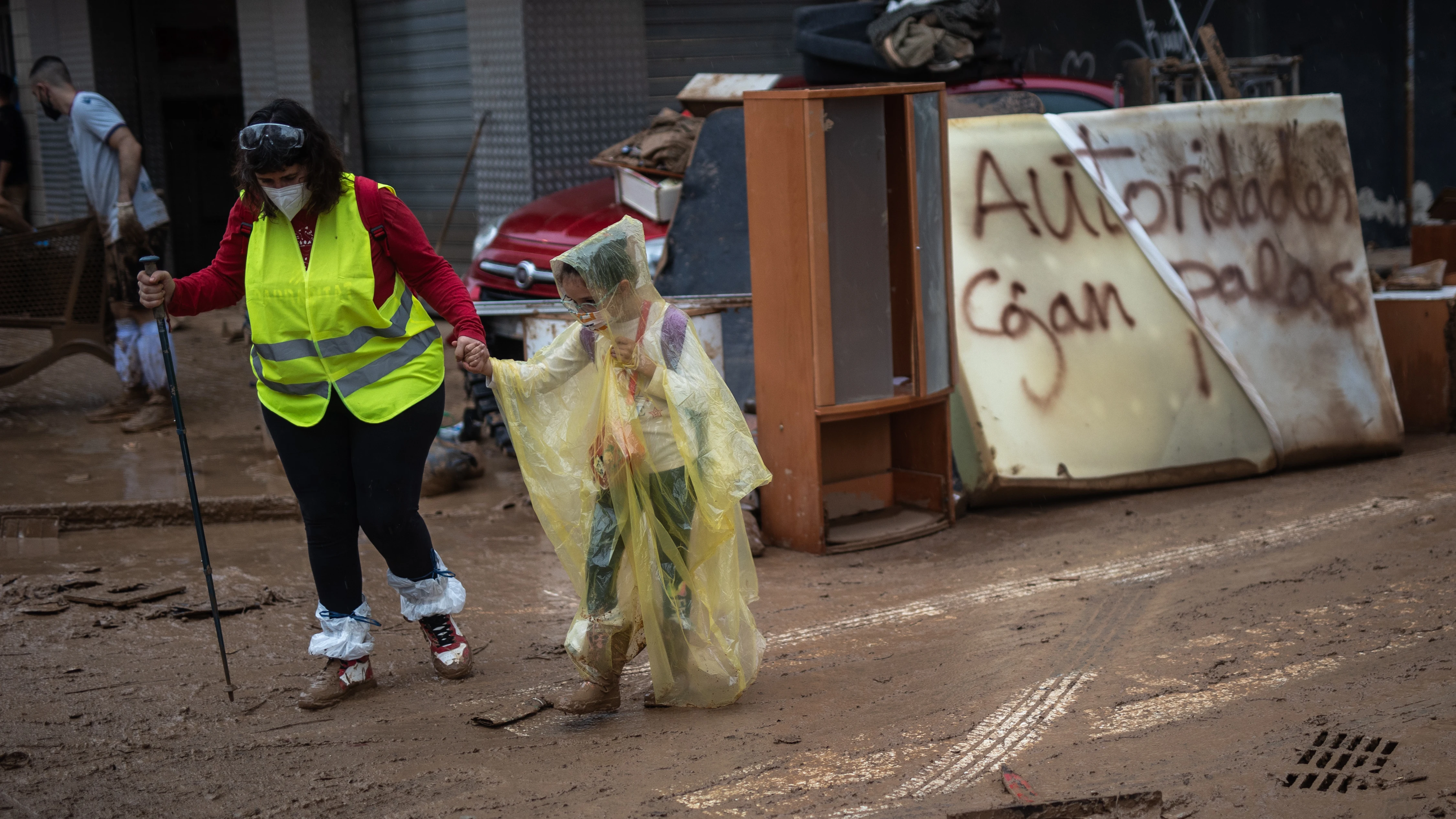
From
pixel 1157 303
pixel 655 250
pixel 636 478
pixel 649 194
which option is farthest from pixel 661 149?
pixel 636 478

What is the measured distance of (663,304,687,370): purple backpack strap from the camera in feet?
12.0

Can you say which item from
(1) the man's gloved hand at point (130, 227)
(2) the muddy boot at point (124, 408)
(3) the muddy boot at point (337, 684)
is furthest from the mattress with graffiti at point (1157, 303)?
(2) the muddy boot at point (124, 408)

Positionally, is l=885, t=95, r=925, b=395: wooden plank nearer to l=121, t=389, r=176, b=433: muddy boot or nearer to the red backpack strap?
the red backpack strap

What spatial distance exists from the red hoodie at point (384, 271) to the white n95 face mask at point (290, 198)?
0.11 ft

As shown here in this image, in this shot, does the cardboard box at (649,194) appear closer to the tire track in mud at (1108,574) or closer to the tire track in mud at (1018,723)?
the tire track in mud at (1108,574)

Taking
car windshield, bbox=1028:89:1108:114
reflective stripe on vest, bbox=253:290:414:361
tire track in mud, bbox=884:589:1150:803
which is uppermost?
car windshield, bbox=1028:89:1108:114

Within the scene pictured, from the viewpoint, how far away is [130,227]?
7.44 meters

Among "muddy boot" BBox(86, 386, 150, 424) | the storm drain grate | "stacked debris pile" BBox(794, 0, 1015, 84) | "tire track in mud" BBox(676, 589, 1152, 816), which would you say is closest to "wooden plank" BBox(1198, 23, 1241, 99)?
"stacked debris pile" BBox(794, 0, 1015, 84)

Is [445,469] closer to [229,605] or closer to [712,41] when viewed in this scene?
[229,605]

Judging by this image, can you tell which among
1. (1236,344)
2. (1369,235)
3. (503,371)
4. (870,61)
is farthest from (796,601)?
(1369,235)

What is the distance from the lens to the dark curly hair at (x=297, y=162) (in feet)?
11.8

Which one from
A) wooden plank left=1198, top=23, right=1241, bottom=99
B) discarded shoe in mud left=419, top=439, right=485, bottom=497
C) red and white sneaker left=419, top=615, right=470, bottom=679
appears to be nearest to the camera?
red and white sneaker left=419, top=615, right=470, bottom=679

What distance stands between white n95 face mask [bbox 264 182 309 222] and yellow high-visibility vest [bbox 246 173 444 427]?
61mm

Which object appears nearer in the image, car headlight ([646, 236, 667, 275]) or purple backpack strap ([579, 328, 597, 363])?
purple backpack strap ([579, 328, 597, 363])
